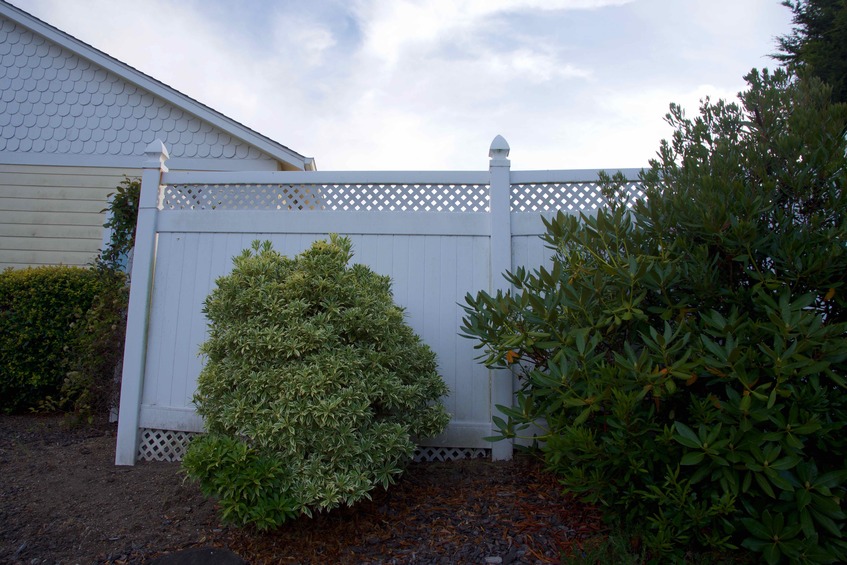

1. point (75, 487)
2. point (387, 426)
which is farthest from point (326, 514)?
point (75, 487)

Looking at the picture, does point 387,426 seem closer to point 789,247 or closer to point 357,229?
point 357,229

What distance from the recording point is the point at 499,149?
16.1ft

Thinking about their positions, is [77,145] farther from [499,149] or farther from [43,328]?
[499,149]

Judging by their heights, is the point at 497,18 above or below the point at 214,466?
above

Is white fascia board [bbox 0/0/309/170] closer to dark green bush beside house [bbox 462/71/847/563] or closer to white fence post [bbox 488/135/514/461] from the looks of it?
white fence post [bbox 488/135/514/461]

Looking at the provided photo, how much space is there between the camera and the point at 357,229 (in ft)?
16.5

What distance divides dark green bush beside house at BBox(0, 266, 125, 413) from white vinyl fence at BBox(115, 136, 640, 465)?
179cm

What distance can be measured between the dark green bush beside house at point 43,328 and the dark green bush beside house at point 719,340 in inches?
208

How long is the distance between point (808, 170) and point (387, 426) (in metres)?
2.82

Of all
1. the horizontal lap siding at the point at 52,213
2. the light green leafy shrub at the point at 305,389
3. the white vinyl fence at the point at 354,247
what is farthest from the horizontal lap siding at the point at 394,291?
the horizontal lap siding at the point at 52,213

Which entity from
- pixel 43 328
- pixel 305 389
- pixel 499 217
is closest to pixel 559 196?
pixel 499 217

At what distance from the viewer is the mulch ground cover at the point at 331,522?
3.47 meters

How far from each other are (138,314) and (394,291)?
2211mm

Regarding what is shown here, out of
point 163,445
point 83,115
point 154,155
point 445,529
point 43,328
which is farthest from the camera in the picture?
point 83,115
